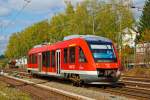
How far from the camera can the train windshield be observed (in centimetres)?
2414

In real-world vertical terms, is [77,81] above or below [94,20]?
below

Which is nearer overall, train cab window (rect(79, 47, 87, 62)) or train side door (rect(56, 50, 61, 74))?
train cab window (rect(79, 47, 87, 62))

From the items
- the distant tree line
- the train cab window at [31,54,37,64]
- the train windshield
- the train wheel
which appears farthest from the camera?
the distant tree line

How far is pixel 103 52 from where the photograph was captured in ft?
80.3

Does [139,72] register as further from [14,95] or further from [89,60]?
[14,95]

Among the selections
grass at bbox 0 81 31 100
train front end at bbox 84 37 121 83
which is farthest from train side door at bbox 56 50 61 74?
grass at bbox 0 81 31 100

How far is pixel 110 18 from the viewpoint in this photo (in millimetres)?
64062

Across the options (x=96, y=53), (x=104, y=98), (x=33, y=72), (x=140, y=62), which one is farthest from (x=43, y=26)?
(x=104, y=98)

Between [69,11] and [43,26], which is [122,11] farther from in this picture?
[43,26]

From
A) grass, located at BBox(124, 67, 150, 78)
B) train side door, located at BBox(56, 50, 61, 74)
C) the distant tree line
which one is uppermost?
the distant tree line

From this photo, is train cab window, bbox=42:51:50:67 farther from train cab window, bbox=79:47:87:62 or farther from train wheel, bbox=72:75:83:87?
train cab window, bbox=79:47:87:62

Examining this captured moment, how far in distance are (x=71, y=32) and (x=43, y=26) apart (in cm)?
2265

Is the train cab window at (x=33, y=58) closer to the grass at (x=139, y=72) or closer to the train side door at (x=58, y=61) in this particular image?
the train side door at (x=58, y=61)

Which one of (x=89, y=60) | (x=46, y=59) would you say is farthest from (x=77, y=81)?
(x=46, y=59)
